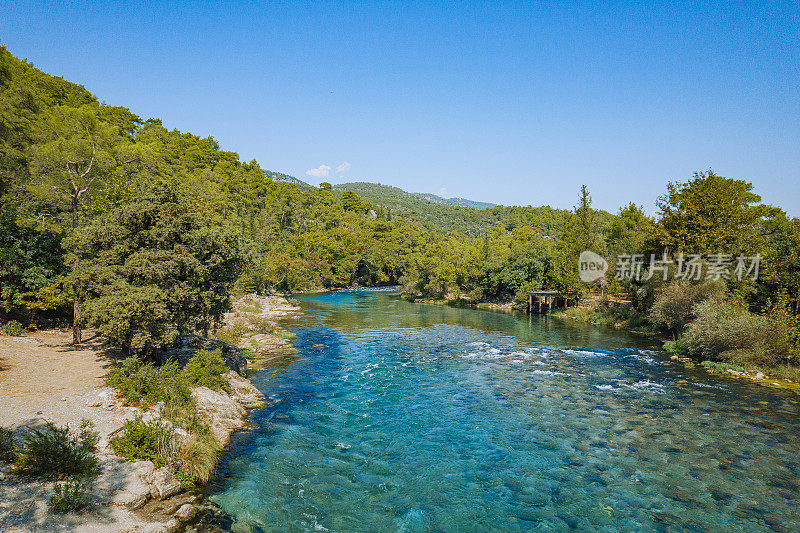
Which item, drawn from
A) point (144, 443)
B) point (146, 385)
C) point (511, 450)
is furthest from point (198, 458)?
point (511, 450)

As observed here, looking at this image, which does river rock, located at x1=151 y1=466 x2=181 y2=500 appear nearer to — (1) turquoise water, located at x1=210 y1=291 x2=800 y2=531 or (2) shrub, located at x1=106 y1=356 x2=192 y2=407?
(1) turquoise water, located at x1=210 y1=291 x2=800 y2=531

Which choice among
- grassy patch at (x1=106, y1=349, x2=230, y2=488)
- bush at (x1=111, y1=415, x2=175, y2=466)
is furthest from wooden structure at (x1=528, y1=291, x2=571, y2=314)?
bush at (x1=111, y1=415, x2=175, y2=466)

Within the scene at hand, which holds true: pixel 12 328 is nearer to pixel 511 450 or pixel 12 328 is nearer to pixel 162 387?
pixel 162 387

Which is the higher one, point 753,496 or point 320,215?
point 320,215

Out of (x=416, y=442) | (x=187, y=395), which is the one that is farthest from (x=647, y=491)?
Result: (x=187, y=395)

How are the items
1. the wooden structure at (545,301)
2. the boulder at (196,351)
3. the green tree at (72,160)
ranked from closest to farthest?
the boulder at (196,351), the green tree at (72,160), the wooden structure at (545,301)

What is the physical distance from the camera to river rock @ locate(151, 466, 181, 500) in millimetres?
9256

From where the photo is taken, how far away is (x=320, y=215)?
336 feet

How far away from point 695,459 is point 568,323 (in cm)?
3029

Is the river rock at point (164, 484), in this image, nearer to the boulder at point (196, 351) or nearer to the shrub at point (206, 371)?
the shrub at point (206, 371)

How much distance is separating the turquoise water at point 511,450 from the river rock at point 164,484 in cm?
94

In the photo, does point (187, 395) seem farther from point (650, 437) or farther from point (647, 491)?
point (650, 437)

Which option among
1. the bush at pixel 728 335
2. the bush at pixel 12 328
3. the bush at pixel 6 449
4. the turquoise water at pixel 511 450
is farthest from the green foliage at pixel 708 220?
the bush at pixel 12 328

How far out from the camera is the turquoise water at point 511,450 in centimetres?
962
